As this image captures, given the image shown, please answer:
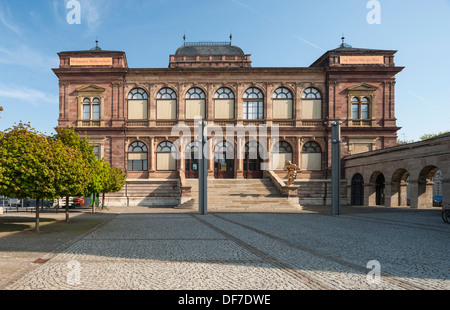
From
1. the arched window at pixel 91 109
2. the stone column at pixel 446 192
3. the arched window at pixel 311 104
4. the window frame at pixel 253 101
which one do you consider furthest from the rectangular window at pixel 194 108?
the stone column at pixel 446 192

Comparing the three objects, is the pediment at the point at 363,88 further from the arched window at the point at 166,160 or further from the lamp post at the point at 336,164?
the arched window at the point at 166,160

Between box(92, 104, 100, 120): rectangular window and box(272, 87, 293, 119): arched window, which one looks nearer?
box(92, 104, 100, 120): rectangular window

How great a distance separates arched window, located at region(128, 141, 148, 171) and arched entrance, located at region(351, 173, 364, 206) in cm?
2278

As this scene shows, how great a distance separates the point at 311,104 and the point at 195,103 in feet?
43.4

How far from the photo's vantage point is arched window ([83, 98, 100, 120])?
41.1 m

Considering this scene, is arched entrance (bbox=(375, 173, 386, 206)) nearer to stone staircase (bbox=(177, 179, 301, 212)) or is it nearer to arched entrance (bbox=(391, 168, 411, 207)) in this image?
arched entrance (bbox=(391, 168, 411, 207))

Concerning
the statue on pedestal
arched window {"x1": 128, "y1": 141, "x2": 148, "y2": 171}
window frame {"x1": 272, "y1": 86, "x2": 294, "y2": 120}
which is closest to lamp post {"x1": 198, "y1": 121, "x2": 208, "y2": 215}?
the statue on pedestal

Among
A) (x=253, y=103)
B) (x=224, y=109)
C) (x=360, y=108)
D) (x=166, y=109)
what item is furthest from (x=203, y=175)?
(x=360, y=108)

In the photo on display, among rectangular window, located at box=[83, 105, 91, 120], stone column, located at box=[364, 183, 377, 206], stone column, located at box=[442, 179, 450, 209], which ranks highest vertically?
rectangular window, located at box=[83, 105, 91, 120]

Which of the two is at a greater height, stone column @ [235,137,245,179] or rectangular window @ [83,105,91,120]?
rectangular window @ [83,105,91,120]

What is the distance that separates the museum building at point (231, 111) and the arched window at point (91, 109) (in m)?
0.11
